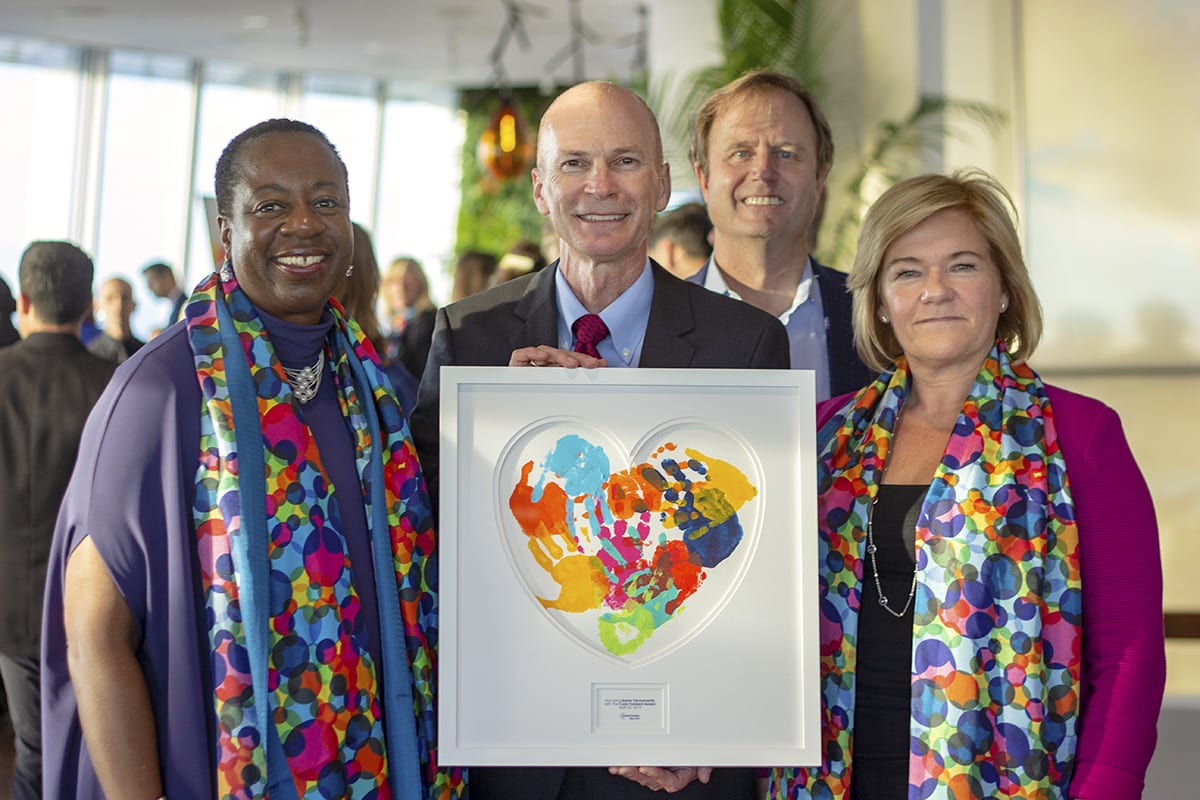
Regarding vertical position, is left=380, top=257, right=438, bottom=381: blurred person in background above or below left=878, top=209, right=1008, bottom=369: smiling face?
above

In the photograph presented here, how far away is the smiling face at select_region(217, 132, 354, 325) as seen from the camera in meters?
1.89

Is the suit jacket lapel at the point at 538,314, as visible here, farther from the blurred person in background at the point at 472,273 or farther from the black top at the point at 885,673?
the blurred person in background at the point at 472,273

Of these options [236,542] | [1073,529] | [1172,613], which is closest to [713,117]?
[1073,529]

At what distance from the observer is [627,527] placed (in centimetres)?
191

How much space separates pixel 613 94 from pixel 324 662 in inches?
39.4

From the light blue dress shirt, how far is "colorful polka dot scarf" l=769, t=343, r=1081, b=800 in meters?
0.46

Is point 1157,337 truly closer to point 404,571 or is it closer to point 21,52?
point 404,571

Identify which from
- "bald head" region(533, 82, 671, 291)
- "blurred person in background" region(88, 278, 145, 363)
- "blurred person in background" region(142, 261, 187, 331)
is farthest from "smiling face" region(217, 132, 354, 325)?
"blurred person in background" region(142, 261, 187, 331)

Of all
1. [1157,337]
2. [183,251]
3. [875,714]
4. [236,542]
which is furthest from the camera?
[183,251]

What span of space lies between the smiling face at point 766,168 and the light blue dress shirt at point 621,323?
82 cm

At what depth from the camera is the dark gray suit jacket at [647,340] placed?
6.83ft

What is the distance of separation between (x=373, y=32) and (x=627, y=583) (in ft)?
35.0

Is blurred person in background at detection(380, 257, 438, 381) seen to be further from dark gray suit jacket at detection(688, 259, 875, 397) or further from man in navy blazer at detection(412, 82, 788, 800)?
man in navy blazer at detection(412, 82, 788, 800)

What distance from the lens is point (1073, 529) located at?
1997 millimetres
